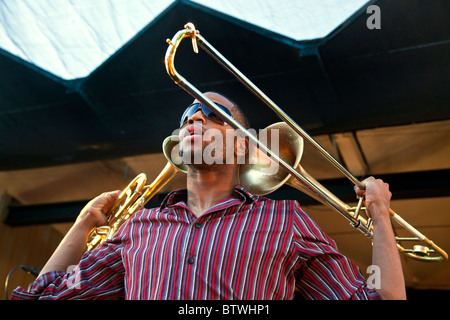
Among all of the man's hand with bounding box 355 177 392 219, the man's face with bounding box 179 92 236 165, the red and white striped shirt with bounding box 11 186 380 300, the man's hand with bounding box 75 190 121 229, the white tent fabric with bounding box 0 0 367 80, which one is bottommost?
the red and white striped shirt with bounding box 11 186 380 300

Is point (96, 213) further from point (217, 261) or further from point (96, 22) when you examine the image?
point (96, 22)

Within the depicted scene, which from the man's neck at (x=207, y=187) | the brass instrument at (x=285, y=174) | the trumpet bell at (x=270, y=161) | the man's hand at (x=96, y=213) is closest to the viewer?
the brass instrument at (x=285, y=174)

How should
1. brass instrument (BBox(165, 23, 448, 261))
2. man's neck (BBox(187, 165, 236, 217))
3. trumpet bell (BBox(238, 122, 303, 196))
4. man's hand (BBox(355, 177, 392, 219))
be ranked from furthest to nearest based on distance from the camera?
trumpet bell (BBox(238, 122, 303, 196)) < man's neck (BBox(187, 165, 236, 217)) < brass instrument (BBox(165, 23, 448, 261)) < man's hand (BBox(355, 177, 392, 219))

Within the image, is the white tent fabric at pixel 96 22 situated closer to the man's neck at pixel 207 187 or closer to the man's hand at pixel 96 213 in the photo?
the man's neck at pixel 207 187

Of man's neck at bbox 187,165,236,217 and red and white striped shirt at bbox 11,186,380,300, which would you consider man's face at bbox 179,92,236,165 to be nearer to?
man's neck at bbox 187,165,236,217

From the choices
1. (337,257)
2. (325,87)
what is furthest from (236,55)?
(337,257)

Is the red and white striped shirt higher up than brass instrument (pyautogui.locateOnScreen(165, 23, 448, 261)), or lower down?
lower down

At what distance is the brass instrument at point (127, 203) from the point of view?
2.31m

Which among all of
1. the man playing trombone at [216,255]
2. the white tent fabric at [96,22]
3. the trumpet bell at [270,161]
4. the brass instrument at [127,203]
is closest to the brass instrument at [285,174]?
the trumpet bell at [270,161]

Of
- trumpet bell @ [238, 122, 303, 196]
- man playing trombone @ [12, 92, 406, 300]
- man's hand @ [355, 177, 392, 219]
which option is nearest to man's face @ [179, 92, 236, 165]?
man playing trombone @ [12, 92, 406, 300]

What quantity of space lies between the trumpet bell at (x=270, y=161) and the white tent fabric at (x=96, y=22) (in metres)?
1.27

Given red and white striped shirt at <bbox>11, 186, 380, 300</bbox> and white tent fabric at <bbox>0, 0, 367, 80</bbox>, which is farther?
white tent fabric at <bbox>0, 0, 367, 80</bbox>

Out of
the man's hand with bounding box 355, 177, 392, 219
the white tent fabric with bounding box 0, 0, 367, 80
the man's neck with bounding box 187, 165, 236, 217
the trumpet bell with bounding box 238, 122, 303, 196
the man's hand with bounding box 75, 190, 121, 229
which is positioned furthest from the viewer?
the white tent fabric with bounding box 0, 0, 367, 80

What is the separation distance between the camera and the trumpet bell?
2.27 metres
